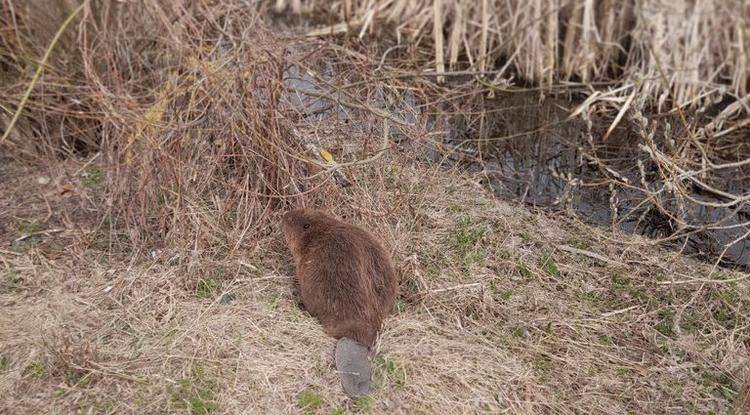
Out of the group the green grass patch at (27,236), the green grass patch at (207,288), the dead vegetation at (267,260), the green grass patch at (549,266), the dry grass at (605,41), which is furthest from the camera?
the dry grass at (605,41)

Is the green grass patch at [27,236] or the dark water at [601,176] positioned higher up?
the green grass patch at [27,236]

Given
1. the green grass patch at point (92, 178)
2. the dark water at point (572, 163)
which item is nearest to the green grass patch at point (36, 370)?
the green grass patch at point (92, 178)

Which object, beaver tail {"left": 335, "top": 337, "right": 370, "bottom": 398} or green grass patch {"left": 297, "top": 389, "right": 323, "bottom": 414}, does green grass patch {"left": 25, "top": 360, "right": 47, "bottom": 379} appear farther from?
beaver tail {"left": 335, "top": 337, "right": 370, "bottom": 398}

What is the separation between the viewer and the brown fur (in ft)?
10.7

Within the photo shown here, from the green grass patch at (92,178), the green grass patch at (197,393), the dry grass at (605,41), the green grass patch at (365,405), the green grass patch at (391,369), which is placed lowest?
the green grass patch at (365,405)

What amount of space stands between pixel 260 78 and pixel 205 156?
1.83 ft

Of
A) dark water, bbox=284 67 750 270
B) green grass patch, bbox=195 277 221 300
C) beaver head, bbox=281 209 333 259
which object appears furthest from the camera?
dark water, bbox=284 67 750 270

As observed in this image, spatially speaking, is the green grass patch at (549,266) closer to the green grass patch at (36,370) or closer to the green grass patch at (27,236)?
the green grass patch at (36,370)

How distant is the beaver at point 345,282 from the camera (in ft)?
10.5

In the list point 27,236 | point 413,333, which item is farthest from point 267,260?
point 27,236

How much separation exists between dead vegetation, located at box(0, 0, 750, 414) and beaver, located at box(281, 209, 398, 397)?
112 mm

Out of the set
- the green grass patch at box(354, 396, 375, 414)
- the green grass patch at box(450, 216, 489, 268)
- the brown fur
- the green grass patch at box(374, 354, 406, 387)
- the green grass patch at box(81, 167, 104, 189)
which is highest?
the green grass patch at box(81, 167, 104, 189)

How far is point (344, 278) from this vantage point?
130 inches

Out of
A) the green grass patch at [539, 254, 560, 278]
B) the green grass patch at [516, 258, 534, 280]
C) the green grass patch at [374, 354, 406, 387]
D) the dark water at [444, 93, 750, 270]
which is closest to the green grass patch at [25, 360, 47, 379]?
the green grass patch at [374, 354, 406, 387]
